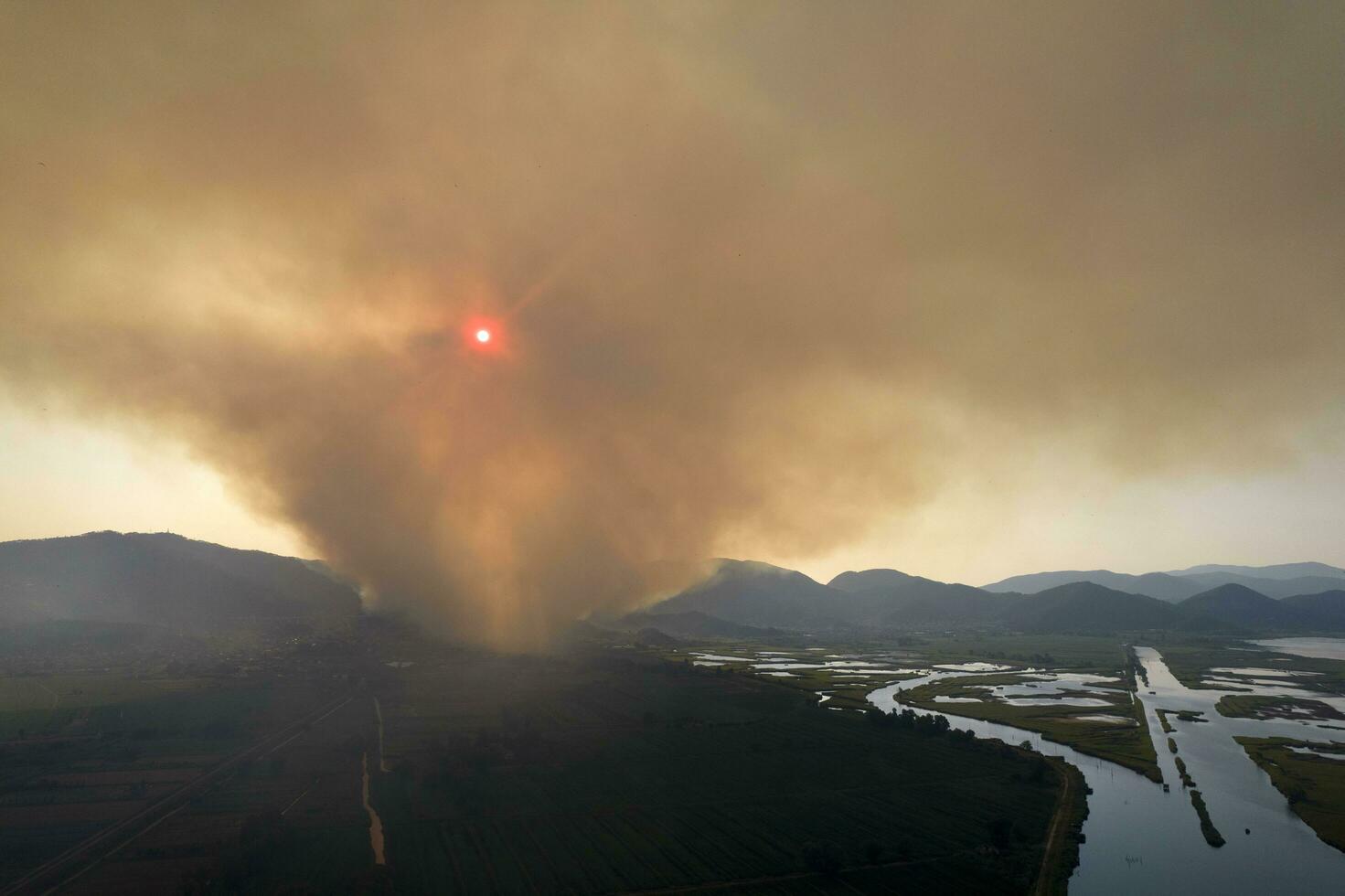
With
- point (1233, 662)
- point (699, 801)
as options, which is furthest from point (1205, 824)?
point (1233, 662)

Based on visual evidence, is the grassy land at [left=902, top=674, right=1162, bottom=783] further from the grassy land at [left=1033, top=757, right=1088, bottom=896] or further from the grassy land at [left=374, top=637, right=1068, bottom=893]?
the grassy land at [left=374, top=637, right=1068, bottom=893]

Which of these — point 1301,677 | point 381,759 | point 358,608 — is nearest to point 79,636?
point 358,608

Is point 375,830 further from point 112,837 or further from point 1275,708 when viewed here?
point 1275,708

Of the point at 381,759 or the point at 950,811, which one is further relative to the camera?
the point at 381,759

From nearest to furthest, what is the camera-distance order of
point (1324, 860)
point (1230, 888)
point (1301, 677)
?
point (1230, 888)
point (1324, 860)
point (1301, 677)

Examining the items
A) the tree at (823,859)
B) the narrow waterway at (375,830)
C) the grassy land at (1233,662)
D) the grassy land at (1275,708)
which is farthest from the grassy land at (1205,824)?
the grassy land at (1233,662)

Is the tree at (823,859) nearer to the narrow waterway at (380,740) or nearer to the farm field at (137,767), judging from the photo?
the farm field at (137,767)

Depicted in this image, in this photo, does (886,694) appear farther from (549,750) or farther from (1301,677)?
(1301,677)
